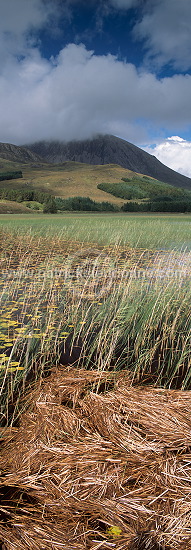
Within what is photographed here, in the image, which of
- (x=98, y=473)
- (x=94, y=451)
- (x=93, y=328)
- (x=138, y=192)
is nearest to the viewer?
(x=98, y=473)

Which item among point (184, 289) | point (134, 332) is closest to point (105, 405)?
point (134, 332)

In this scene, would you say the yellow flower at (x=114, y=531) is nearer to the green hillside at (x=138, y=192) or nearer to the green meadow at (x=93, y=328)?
the green meadow at (x=93, y=328)

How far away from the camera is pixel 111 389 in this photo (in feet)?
12.1

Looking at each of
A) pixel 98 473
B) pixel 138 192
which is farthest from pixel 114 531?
pixel 138 192

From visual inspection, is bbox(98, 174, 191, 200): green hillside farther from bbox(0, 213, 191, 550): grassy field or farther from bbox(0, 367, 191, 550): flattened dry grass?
bbox(0, 367, 191, 550): flattened dry grass

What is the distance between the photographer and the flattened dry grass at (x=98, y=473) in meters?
1.82

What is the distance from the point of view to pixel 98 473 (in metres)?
2.25

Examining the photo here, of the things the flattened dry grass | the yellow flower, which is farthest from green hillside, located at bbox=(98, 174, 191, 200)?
the yellow flower

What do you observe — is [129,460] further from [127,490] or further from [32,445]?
[32,445]

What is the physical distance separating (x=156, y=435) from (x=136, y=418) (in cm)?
35

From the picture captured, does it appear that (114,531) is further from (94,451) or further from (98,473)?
(94,451)

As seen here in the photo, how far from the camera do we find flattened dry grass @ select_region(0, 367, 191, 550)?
1.82 m

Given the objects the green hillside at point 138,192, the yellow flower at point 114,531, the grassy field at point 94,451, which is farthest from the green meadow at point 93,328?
the green hillside at point 138,192

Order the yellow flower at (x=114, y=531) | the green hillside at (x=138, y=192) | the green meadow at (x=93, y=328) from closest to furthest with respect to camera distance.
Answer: the yellow flower at (x=114, y=531) → the green meadow at (x=93, y=328) → the green hillside at (x=138, y=192)
